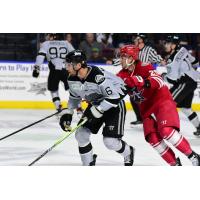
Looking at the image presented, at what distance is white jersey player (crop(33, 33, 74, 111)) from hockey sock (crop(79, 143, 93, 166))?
243 cm

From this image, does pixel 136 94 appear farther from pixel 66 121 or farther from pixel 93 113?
pixel 66 121

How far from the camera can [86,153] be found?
188 inches

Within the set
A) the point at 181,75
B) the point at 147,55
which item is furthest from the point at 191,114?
the point at 147,55

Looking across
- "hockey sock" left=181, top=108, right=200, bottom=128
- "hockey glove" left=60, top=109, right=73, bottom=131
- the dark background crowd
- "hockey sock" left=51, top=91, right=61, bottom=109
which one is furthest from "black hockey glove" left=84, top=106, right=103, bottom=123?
the dark background crowd

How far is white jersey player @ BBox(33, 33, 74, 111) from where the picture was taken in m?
7.29

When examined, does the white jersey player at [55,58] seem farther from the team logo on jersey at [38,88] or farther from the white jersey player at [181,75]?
the white jersey player at [181,75]

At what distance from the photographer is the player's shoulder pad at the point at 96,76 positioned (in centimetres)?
457

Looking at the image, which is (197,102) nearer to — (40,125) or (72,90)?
(40,125)

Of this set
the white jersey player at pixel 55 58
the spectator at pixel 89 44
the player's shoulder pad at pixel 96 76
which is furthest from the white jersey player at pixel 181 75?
the player's shoulder pad at pixel 96 76

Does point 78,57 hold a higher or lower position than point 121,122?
higher

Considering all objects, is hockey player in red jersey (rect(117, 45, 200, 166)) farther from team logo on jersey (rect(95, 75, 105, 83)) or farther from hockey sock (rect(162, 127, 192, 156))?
team logo on jersey (rect(95, 75, 105, 83))

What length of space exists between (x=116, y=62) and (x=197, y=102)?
1438 millimetres

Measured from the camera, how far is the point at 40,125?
710cm
